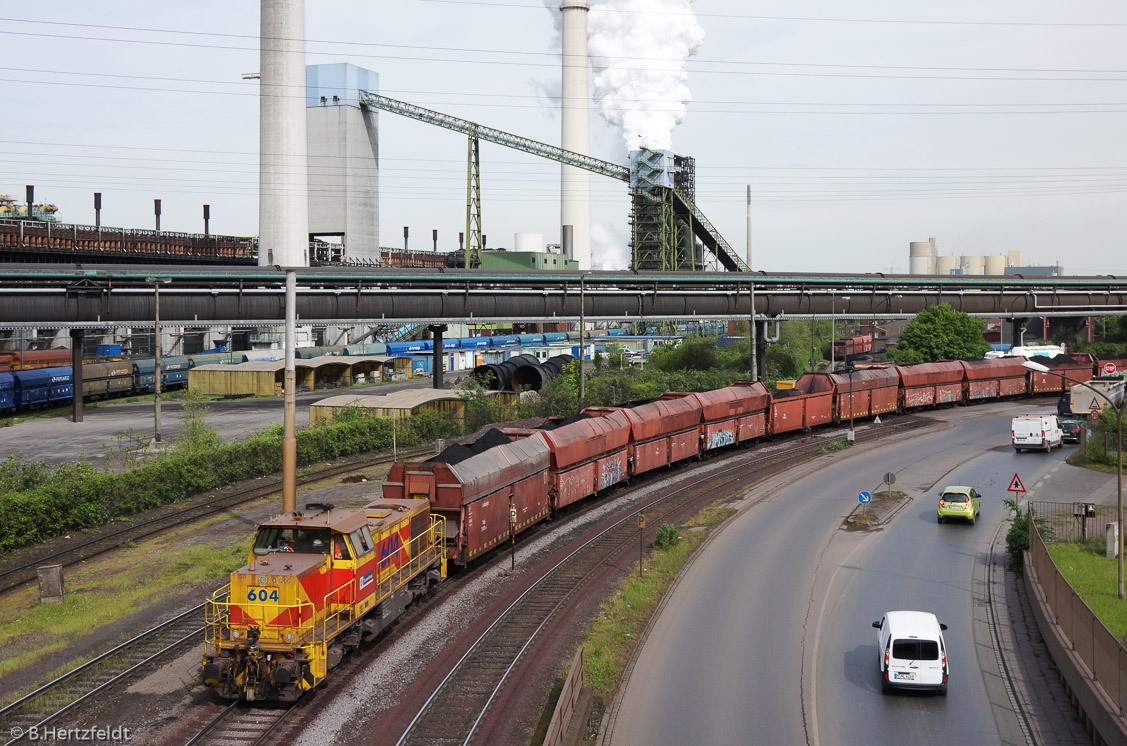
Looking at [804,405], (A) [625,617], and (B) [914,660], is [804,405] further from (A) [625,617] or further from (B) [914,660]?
(B) [914,660]

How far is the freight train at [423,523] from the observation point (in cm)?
1953

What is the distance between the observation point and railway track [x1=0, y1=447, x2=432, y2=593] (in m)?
31.4

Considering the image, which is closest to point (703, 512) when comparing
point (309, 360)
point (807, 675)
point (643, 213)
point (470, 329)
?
point (807, 675)

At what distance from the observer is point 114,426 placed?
63969mm

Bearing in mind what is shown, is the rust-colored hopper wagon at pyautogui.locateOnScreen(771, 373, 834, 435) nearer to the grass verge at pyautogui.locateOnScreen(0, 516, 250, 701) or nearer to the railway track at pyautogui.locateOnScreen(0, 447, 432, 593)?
the railway track at pyautogui.locateOnScreen(0, 447, 432, 593)

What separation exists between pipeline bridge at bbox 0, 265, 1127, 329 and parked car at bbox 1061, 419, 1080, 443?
82.3 feet

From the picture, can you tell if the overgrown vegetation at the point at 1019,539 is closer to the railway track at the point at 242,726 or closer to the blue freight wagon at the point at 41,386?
the railway track at the point at 242,726

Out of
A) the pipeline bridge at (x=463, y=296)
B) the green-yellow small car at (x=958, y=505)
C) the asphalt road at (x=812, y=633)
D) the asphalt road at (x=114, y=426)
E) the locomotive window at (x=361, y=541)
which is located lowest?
the asphalt road at (x=812, y=633)

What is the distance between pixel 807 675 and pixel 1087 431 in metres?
39.3

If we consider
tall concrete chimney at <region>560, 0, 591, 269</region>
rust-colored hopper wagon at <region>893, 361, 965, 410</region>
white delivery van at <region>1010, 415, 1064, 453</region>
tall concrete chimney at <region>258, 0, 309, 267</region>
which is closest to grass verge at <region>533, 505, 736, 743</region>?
white delivery van at <region>1010, 415, 1064, 453</region>

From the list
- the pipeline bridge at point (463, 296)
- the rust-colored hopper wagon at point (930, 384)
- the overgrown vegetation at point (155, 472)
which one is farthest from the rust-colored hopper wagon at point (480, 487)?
the rust-colored hopper wagon at point (930, 384)

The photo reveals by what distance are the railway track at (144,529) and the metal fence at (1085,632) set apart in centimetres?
3069

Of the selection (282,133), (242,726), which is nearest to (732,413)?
(242,726)

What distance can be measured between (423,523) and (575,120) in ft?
356
